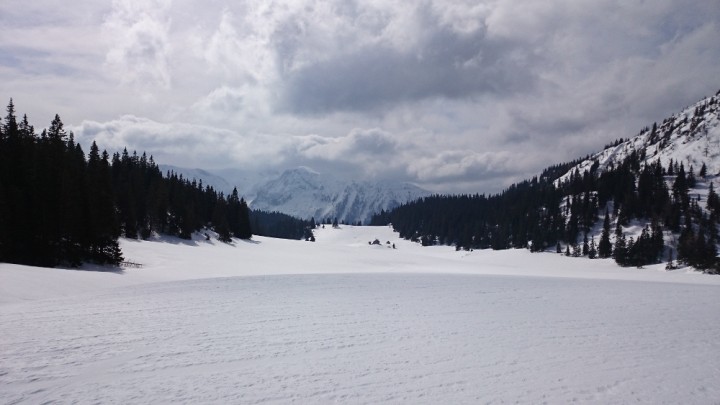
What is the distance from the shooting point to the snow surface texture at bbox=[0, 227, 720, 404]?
8.87 meters

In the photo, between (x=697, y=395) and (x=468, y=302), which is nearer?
(x=697, y=395)

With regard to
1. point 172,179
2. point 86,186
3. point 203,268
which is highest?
point 172,179

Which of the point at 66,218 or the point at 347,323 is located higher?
the point at 66,218

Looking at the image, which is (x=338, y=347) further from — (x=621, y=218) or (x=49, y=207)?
(x=621, y=218)

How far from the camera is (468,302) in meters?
22.2

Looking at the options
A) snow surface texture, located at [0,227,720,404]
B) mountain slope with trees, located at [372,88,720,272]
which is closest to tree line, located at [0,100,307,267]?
snow surface texture, located at [0,227,720,404]

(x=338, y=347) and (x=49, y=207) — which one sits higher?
(x=49, y=207)

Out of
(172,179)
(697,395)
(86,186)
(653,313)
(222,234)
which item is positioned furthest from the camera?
(172,179)

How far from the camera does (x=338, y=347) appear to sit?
12211mm

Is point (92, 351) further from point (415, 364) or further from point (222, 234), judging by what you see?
point (222, 234)

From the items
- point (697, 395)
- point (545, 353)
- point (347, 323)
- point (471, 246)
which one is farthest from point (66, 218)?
point (471, 246)

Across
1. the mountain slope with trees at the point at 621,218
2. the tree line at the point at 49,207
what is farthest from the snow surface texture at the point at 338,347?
the mountain slope with trees at the point at 621,218

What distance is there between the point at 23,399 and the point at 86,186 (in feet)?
109

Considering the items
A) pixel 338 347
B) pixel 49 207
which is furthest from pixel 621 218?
pixel 49 207
